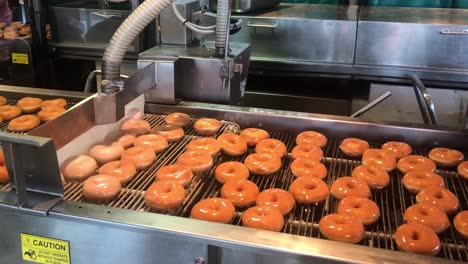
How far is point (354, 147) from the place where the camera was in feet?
5.37

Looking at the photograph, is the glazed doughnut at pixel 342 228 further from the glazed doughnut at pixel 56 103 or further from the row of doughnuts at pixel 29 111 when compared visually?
the glazed doughnut at pixel 56 103

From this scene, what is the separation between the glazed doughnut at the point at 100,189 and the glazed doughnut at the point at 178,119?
1.62ft

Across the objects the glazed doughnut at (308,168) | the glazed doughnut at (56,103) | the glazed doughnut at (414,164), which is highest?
the glazed doughnut at (56,103)

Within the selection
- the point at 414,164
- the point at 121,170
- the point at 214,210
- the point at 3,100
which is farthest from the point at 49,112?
the point at 414,164

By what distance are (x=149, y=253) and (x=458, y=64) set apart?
213 centimetres

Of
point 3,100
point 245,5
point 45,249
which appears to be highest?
point 245,5

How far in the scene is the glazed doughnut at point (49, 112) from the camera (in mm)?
1878

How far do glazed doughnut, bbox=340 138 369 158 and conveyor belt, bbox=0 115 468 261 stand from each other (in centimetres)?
2

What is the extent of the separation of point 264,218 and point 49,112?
41.9 inches

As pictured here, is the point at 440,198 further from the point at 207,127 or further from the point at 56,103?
the point at 56,103

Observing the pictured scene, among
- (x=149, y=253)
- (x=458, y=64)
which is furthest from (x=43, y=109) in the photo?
(x=458, y=64)

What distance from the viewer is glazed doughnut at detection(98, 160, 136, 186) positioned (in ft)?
4.72

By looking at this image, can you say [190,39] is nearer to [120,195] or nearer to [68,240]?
[120,195]

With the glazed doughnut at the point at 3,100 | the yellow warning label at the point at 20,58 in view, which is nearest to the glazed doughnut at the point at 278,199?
the glazed doughnut at the point at 3,100
